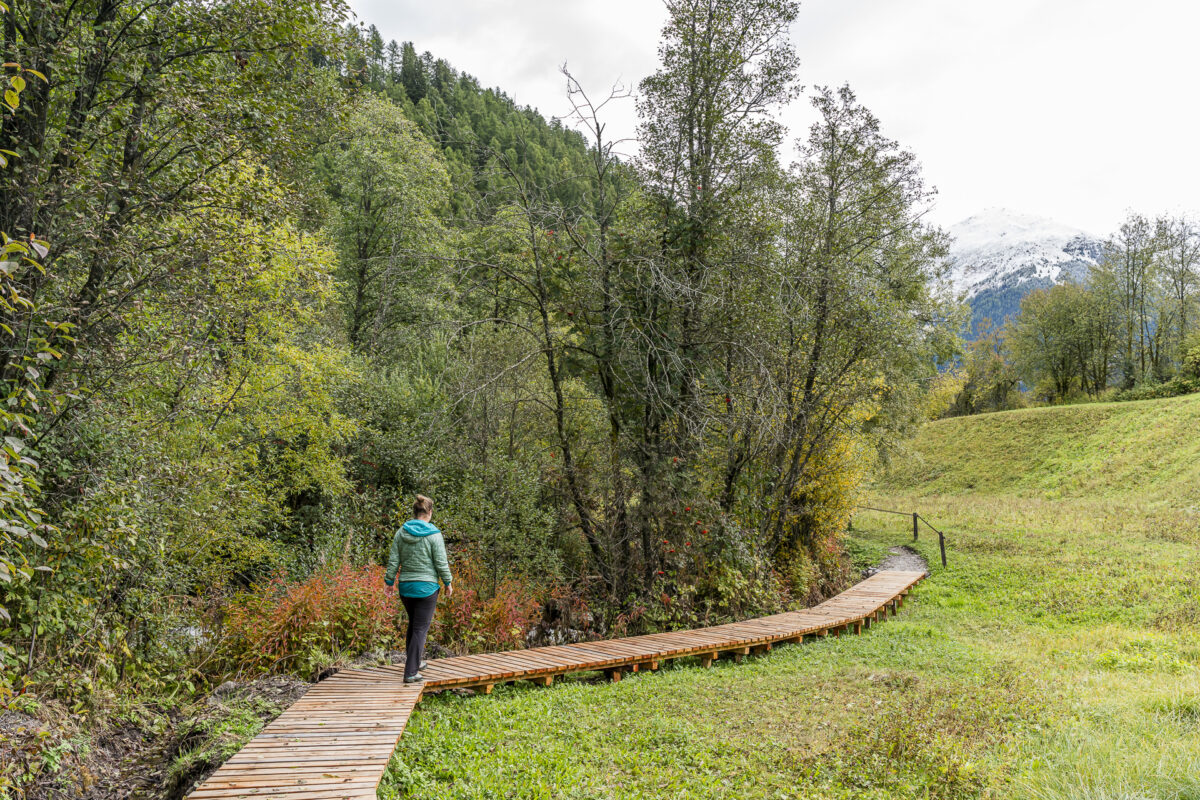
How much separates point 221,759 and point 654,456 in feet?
21.8

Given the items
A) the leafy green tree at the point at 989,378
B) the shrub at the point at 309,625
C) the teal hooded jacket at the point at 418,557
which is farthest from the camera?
the leafy green tree at the point at 989,378

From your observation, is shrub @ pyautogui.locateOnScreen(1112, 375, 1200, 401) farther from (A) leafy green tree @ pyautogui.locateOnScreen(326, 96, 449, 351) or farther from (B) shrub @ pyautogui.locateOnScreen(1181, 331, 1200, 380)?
(A) leafy green tree @ pyautogui.locateOnScreen(326, 96, 449, 351)

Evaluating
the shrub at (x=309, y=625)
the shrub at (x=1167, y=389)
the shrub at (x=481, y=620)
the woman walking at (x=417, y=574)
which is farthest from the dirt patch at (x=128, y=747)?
the shrub at (x=1167, y=389)

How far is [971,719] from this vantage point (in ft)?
18.3

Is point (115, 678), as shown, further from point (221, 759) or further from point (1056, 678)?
point (1056, 678)

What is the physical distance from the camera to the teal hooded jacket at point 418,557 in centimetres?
614

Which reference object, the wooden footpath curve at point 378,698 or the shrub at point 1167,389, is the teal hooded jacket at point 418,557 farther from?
the shrub at point 1167,389

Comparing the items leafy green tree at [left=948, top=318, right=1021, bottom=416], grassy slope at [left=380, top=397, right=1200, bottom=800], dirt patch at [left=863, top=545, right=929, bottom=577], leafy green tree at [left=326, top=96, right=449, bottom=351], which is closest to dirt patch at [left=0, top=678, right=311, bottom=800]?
grassy slope at [left=380, top=397, right=1200, bottom=800]

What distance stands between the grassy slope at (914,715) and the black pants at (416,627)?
1.45ft

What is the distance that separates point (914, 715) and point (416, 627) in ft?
15.7

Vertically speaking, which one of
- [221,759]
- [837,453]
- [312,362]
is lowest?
[221,759]

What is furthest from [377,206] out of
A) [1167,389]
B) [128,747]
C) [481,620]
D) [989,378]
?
[989,378]

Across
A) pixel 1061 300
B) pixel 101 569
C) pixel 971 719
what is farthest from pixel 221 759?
pixel 1061 300

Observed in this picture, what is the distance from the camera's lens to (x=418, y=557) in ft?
20.2
